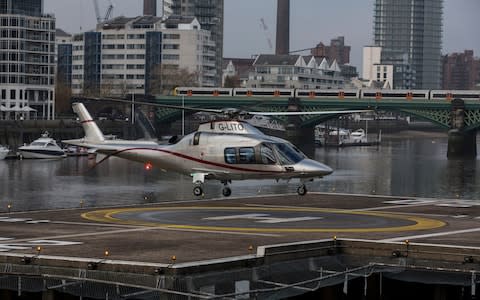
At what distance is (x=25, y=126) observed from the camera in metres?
174

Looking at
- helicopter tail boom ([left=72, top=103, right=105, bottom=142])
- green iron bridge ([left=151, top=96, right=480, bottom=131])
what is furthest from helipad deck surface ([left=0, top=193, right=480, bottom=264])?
green iron bridge ([left=151, top=96, right=480, bottom=131])

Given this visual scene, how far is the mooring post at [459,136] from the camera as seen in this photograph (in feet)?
579

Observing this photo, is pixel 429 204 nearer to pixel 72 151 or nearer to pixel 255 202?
pixel 255 202

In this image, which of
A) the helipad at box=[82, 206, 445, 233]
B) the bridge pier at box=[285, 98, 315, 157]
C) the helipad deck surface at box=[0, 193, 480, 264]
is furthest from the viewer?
the bridge pier at box=[285, 98, 315, 157]

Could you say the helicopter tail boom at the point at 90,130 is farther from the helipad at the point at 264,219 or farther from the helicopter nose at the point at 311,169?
the helicopter nose at the point at 311,169

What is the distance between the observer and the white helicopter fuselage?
55.4m

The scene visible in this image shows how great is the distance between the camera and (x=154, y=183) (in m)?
112

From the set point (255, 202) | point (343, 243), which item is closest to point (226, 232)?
point (343, 243)

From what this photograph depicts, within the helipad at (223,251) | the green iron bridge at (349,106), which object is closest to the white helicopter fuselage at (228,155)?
the helipad at (223,251)

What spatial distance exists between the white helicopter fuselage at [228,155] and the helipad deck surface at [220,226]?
197 centimetres

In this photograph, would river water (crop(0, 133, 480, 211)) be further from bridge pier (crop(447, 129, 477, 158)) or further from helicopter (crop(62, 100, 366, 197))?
helicopter (crop(62, 100, 366, 197))

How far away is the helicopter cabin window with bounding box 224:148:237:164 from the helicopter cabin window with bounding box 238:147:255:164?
0.92 ft

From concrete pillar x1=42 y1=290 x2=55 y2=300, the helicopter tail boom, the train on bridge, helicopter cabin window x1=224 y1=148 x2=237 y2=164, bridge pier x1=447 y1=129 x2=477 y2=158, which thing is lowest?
bridge pier x1=447 y1=129 x2=477 y2=158

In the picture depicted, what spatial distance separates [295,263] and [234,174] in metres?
Answer: 21.4
